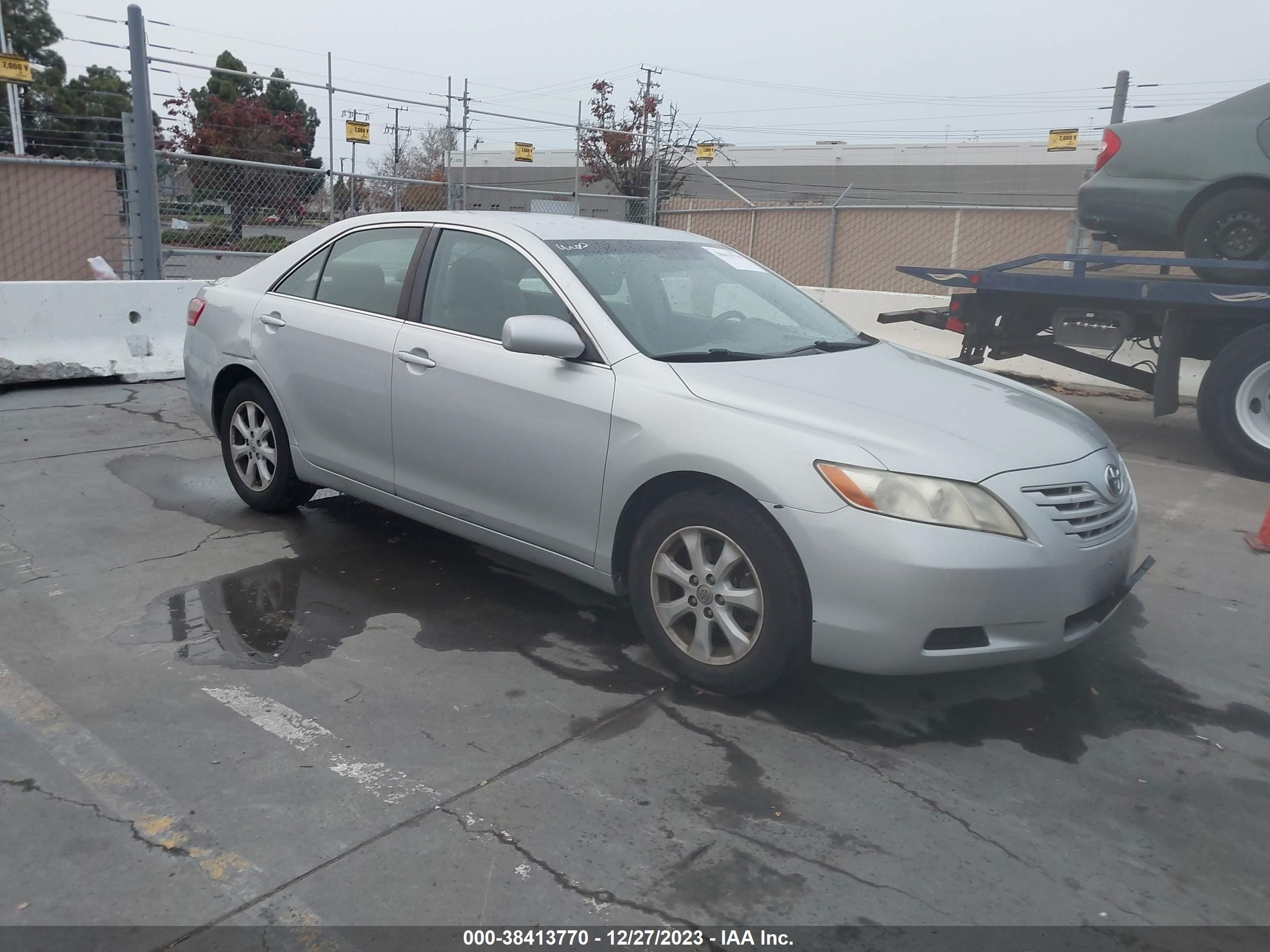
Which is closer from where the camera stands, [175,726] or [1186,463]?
[175,726]

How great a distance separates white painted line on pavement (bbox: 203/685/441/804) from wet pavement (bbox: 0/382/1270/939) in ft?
0.04

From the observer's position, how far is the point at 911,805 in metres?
3.08

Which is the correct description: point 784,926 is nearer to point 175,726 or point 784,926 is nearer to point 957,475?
point 957,475

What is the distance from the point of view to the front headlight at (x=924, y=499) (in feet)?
10.7

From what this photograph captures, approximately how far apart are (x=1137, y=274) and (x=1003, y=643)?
694cm

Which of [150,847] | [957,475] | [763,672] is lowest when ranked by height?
[150,847]

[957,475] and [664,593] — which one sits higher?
[957,475]

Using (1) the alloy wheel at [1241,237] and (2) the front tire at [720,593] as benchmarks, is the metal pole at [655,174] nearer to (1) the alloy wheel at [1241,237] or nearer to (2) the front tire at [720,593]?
(1) the alloy wheel at [1241,237]

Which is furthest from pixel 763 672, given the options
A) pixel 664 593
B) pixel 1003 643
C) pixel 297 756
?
pixel 297 756

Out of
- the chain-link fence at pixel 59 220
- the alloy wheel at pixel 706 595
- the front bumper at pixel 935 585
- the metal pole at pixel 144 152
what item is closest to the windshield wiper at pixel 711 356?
the alloy wheel at pixel 706 595

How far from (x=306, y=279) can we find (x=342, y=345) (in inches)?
25.7

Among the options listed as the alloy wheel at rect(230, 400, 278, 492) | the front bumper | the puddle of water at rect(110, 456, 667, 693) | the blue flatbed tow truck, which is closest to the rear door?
the alloy wheel at rect(230, 400, 278, 492)

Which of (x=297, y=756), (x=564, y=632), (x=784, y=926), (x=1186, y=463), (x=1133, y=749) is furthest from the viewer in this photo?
(x=1186, y=463)

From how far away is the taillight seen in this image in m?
8.65
